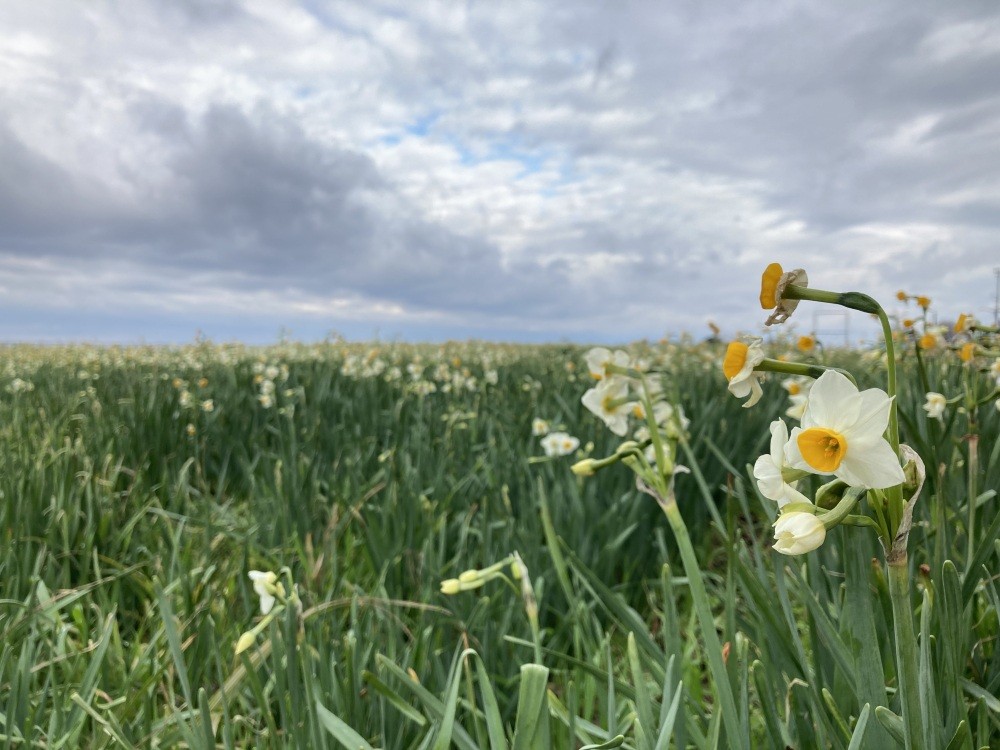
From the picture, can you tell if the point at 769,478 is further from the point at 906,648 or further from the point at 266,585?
the point at 266,585

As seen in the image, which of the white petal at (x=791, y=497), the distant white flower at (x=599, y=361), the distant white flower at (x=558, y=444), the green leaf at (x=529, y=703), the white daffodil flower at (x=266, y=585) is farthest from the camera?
the distant white flower at (x=558, y=444)

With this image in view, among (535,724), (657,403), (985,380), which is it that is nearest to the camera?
(535,724)

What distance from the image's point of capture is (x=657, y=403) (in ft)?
5.99

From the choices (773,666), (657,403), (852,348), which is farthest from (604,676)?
(852,348)

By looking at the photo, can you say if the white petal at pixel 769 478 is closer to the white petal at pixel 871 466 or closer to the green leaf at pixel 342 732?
the white petal at pixel 871 466

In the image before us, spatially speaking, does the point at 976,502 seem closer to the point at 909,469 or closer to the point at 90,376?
the point at 909,469

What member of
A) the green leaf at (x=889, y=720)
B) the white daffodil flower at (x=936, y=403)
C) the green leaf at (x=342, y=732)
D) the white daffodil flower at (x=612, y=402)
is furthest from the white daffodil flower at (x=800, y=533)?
the white daffodil flower at (x=936, y=403)

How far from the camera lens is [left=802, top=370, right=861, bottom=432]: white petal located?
A: 0.73 metres

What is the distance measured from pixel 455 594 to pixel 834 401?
6.04 ft

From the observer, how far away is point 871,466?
2.25 feet

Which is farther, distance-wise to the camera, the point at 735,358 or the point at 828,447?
the point at 735,358

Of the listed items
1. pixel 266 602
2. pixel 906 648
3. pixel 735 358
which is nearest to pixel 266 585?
pixel 266 602

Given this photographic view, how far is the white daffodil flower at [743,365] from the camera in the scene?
0.89 metres

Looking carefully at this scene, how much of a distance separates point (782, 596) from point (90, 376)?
7.45m
